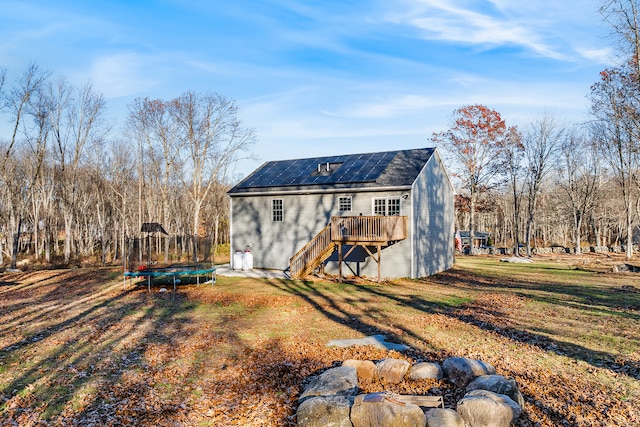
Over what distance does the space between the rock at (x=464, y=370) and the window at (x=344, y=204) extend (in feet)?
51.0

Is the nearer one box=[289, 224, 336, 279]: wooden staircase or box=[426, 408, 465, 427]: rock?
box=[426, 408, 465, 427]: rock

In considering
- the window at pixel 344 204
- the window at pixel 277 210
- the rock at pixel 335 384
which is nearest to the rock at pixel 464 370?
the rock at pixel 335 384

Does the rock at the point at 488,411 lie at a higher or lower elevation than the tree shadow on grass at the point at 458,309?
higher

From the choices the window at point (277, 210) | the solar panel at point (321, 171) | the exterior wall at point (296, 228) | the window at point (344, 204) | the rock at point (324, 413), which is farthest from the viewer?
the window at point (277, 210)

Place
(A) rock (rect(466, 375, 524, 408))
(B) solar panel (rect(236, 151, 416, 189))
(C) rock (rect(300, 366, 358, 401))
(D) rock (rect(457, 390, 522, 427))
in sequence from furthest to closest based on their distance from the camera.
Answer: (B) solar panel (rect(236, 151, 416, 189)), (C) rock (rect(300, 366, 358, 401)), (A) rock (rect(466, 375, 524, 408)), (D) rock (rect(457, 390, 522, 427))

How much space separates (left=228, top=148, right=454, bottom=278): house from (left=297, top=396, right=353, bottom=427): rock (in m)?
14.0

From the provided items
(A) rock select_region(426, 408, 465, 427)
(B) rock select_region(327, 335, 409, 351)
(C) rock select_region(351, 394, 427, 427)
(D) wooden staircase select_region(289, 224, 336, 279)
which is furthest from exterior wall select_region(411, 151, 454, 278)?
(C) rock select_region(351, 394, 427, 427)

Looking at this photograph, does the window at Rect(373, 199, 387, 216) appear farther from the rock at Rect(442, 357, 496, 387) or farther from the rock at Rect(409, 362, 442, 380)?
the rock at Rect(442, 357, 496, 387)

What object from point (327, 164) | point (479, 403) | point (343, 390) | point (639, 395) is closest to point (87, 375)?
point (343, 390)

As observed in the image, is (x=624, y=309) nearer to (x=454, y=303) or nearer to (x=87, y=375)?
(x=454, y=303)

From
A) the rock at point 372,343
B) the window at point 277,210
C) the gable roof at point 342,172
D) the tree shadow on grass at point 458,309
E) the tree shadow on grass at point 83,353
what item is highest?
the gable roof at point 342,172

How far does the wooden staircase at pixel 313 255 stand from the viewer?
21422 millimetres

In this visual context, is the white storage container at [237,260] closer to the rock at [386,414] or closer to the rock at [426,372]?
the rock at [426,372]

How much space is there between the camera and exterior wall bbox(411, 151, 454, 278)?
2242 cm
